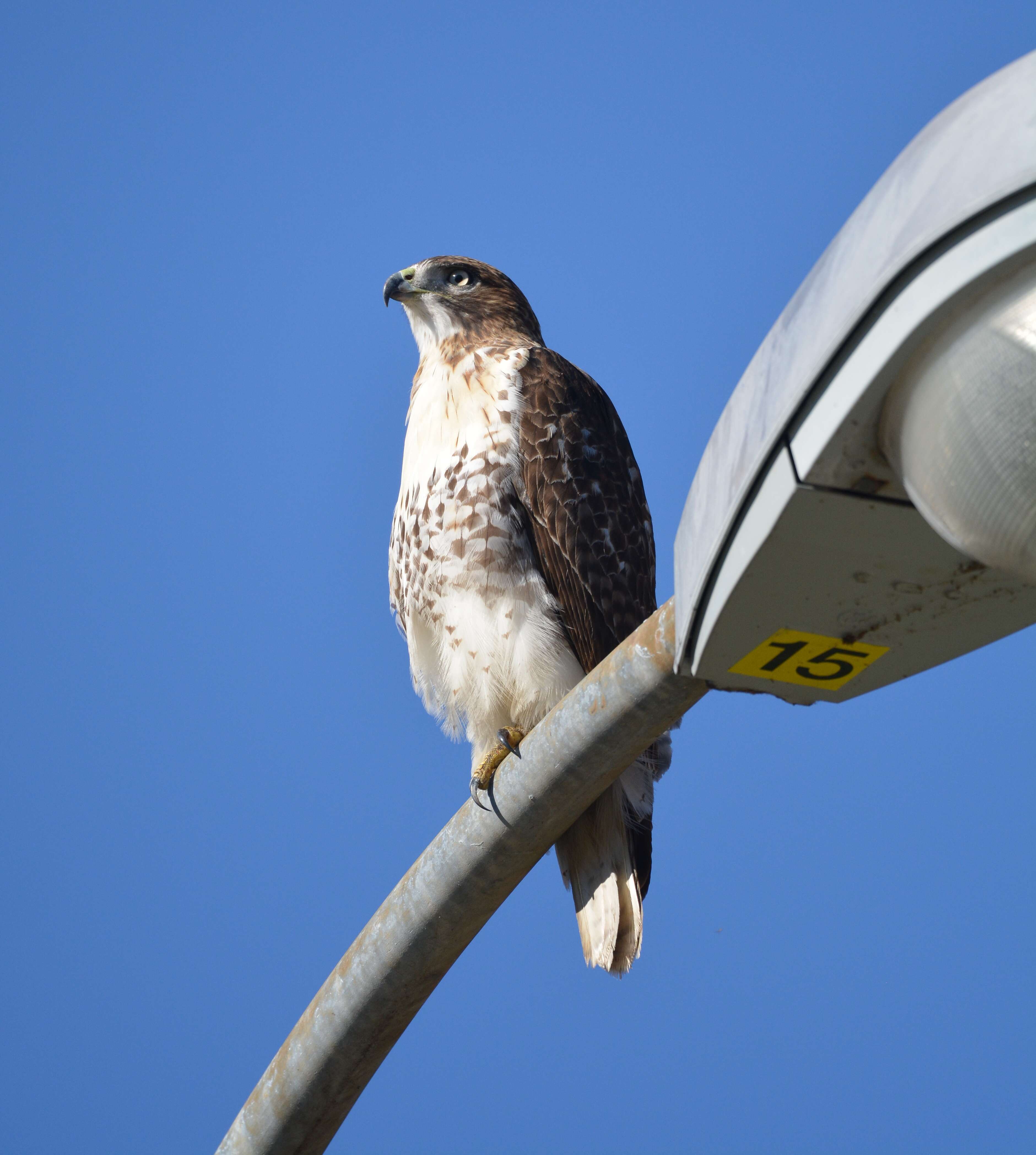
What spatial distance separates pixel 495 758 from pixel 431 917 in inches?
31.3

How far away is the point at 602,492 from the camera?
13.2 ft

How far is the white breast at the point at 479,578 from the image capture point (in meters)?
3.81

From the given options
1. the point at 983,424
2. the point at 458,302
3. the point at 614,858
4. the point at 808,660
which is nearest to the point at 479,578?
the point at 614,858

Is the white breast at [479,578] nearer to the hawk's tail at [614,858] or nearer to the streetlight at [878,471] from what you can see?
the hawk's tail at [614,858]

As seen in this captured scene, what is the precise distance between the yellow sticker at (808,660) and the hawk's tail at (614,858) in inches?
82.2

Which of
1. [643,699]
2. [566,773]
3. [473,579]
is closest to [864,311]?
[643,699]

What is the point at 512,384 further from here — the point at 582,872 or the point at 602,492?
the point at 582,872

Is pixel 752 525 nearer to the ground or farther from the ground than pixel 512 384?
nearer to the ground

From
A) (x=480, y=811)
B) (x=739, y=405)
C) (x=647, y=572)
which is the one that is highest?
(x=647, y=572)

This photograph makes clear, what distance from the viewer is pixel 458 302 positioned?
15.5 feet

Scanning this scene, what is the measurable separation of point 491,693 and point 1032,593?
2507mm

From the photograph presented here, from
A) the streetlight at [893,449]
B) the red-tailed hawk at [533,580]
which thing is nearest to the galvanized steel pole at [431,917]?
the streetlight at [893,449]

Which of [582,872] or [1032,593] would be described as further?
[582,872]

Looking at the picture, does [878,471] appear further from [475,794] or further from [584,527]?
[584,527]
